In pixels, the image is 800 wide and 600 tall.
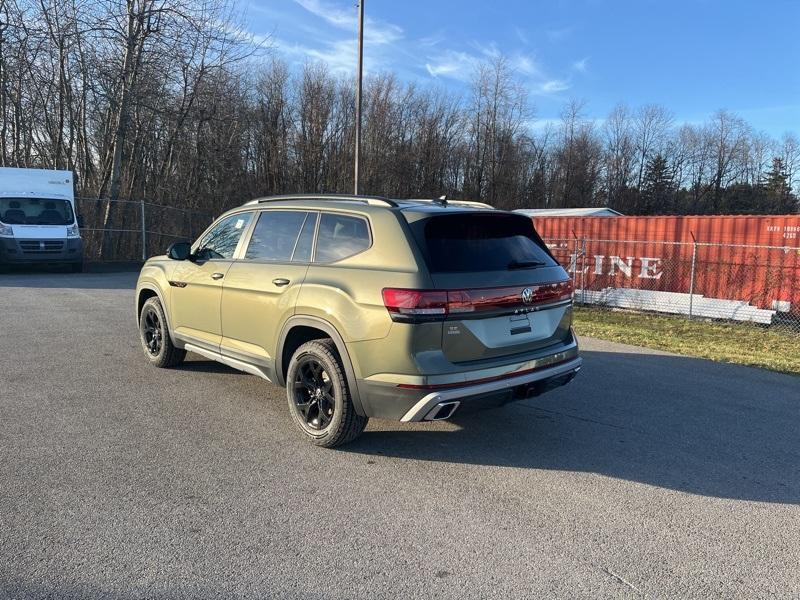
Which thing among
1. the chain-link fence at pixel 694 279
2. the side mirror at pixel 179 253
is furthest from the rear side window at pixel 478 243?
the chain-link fence at pixel 694 279

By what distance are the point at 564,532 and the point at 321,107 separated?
4426cm

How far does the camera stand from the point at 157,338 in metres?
6.64

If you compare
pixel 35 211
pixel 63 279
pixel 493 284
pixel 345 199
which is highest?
pixel 35 211

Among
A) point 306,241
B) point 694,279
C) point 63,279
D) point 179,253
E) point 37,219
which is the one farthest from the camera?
point 37,219

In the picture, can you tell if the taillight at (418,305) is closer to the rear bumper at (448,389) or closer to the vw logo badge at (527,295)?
the rear bumper at (448,389)

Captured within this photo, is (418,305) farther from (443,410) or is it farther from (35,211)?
(35,211)

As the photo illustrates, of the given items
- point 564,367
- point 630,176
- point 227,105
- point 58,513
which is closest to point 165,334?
point 58,513

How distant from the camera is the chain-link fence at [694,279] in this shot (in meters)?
Answer: 12.8

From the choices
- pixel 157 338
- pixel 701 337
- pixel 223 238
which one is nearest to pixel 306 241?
pixel 223 238

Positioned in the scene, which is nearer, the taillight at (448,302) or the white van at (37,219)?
the taillight at (448,302)

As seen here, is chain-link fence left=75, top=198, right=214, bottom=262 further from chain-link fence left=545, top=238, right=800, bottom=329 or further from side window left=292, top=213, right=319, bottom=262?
side window left=292, top=213, right=319, bottom=262

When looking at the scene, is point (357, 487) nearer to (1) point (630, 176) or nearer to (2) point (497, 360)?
(2) point (497, 360)

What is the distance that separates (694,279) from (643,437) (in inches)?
425

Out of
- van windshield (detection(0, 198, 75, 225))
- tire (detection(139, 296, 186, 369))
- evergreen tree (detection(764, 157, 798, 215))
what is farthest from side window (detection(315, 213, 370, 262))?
evergreen tree (detection(764, 157, 798, 215))
